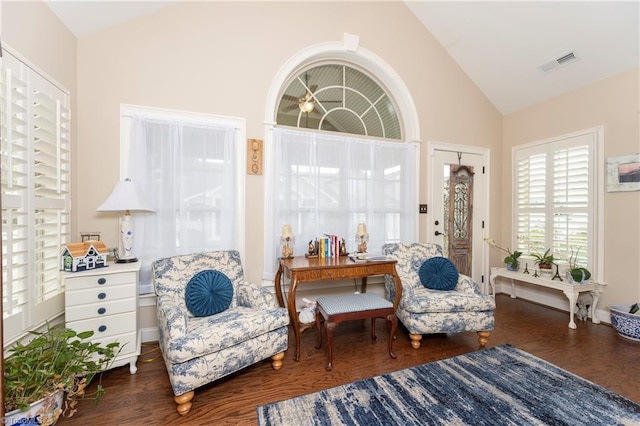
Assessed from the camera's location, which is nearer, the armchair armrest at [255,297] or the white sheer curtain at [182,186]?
the armchair armrest at [255,297]

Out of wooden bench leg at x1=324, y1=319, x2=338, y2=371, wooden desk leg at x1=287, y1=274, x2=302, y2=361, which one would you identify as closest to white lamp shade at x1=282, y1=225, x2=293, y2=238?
wooden desk leg at x1=287, y1=274, x2=302, y2=361

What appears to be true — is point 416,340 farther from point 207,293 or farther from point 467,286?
point 207,293

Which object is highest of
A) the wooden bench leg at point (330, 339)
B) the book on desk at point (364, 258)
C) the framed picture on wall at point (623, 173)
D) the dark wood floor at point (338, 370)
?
the framed picture on wall at point (623, 173)

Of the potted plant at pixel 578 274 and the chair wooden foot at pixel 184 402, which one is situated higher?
the potted plant at pixel 578 274

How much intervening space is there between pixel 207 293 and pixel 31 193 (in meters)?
1.27

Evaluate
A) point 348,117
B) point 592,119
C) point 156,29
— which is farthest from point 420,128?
point 156,29

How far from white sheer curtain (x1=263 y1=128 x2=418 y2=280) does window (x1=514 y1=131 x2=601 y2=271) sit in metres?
1.69

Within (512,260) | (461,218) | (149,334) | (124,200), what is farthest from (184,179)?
(512,260)

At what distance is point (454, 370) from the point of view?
2.13 m

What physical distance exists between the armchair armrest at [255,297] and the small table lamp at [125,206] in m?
0.90

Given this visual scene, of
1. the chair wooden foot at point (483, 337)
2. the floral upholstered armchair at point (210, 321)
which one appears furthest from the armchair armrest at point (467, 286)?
the floral upholstered armchair at point (210, 321)

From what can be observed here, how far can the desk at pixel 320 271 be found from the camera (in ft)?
7.55

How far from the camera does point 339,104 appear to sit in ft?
10.9

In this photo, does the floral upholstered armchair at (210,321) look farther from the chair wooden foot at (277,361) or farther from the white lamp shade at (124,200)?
the white lamp shade at (124,200)
